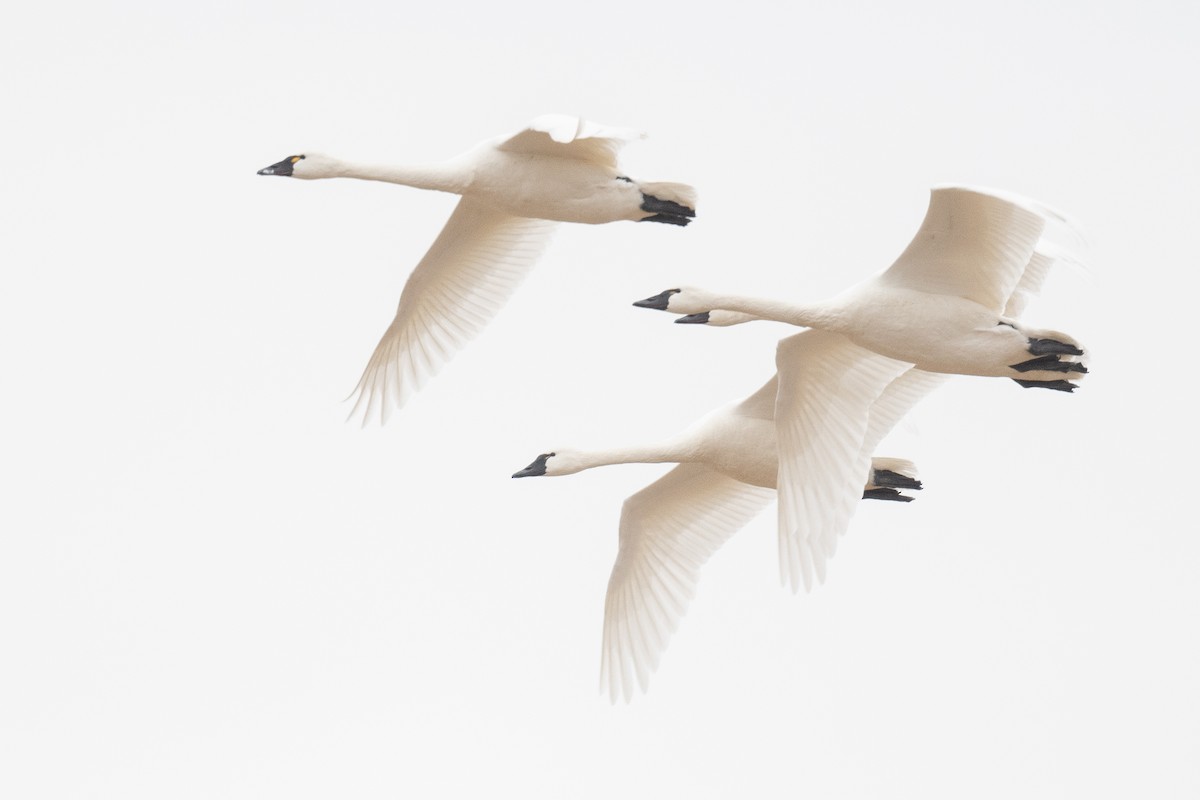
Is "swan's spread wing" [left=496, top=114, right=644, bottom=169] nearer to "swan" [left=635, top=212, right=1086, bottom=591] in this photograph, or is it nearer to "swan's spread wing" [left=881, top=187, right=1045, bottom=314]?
"swan" [left=635, top=212, right=1086, bottom=591]

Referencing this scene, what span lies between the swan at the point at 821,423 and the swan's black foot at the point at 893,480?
106 centimetres

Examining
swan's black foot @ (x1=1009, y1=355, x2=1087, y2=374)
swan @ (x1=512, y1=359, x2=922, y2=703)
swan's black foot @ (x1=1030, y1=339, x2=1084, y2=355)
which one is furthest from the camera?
swan @ (x1=512, y1=359, x2=922, y2=703)

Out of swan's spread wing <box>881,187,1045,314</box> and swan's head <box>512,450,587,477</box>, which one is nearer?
swan's spread wing <box>881,187,1045,314</box>

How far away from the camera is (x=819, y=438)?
2462 cm

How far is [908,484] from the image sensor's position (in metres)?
26.2

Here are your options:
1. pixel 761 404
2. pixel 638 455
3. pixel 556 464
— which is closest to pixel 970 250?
pixel 761 404

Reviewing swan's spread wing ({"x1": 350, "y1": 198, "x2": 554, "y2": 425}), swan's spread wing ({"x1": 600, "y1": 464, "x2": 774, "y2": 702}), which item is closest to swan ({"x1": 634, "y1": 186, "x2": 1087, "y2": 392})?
swan's spread wing ({"x1": 600, "y1": 464, "x2": 774, "y2": 702})

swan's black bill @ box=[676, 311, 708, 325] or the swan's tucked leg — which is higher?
swan's black bill @ box=[676, 311, 708, 325]

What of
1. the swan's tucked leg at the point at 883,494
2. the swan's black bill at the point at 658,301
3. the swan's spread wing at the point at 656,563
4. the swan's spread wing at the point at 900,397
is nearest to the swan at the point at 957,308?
the swan's black bill at the point at 658,301

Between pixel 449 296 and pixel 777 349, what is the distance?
179 inches

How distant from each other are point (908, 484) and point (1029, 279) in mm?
2321

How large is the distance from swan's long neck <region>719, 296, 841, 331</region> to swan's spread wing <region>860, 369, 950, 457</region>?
175 cm

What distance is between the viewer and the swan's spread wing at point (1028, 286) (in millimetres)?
26703

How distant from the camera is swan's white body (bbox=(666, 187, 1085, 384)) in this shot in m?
23.7
